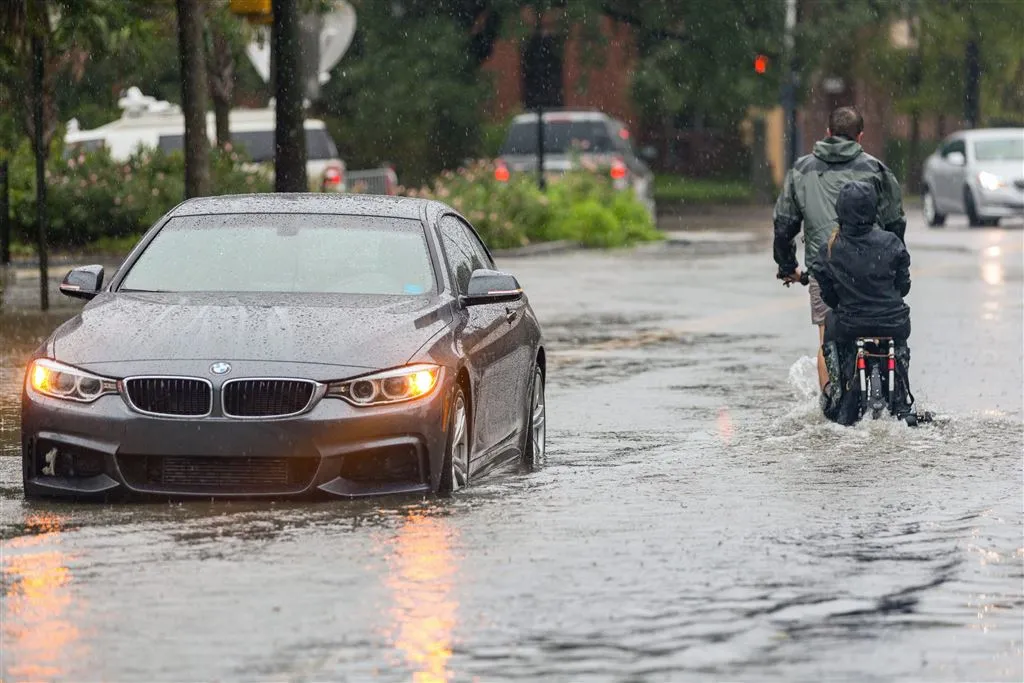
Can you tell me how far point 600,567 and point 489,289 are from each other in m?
2.43

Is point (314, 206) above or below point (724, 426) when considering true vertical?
above

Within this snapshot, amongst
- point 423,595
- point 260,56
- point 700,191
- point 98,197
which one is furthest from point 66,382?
point 700,191

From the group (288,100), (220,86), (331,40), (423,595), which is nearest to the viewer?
(423,595)

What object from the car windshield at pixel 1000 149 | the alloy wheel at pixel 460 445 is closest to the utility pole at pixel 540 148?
the car windshield at pixel 1000 149

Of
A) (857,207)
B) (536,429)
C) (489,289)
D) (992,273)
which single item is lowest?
(992,273)

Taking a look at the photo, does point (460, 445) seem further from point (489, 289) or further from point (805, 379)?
point (805, 379)

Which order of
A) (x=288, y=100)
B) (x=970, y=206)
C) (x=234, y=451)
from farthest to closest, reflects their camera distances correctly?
(x=970, y=206)
(x=288, y=100)
(x=234, y=451)

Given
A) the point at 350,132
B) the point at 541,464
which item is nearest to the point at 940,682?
the point at 541,464

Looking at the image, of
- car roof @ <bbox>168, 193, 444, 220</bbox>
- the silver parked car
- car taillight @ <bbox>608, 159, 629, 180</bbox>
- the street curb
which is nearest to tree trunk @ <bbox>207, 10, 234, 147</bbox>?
the street curb

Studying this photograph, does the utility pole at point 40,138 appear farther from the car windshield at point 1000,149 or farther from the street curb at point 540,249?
the car windshield at point 1000,149

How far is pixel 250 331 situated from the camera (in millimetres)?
9977

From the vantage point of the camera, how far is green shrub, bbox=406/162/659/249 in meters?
32.4

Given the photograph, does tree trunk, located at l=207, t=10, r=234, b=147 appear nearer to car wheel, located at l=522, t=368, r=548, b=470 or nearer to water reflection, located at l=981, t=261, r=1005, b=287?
water reflection, located at l=981, t=261, r=1005, b=287

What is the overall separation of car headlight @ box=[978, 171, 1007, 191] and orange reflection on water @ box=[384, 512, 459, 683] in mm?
30661
